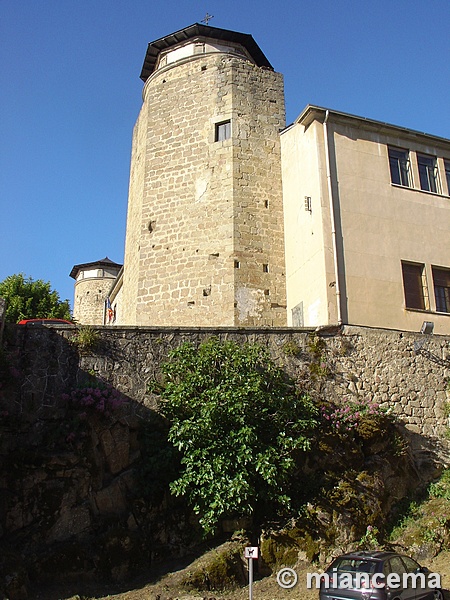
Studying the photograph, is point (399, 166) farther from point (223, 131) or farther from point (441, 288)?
point (223, 131)

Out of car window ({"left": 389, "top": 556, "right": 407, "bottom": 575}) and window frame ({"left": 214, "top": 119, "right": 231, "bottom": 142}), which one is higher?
window frame ({"left": 214, "top": 119, "right": 231, "bottom": 142})

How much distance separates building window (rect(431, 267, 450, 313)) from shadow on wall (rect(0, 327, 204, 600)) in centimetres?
788

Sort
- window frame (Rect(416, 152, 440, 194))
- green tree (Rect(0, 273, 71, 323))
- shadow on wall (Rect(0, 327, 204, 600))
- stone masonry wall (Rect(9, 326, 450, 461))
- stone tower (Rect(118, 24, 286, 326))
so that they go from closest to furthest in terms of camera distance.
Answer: shadow on wall (Rect(0, 327, 204, 600)), stone masonry wall (Rect(9, 326, 450, 461)), window frame (Rect(416, 152, 440, 194)), stone tower (Rect(118, 24, 286, 326)), green tree (Rect(0, 273, 71, 323))

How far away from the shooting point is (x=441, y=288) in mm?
15414

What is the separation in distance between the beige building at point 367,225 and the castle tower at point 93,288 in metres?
21.4

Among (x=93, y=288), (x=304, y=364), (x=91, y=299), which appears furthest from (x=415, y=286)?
(x=93, y=288)

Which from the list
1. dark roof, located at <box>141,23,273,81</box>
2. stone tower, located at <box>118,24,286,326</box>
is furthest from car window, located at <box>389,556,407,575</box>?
dark roof, located at <box>141,23,273,81</box>

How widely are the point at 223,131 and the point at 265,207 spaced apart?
2893 mm

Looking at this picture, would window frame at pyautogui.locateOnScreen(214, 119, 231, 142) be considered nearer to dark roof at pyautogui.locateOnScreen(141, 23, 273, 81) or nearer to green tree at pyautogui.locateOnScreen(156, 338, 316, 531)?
dark roof at pyautogui.locateOnScreen(141, 23, 273, 81)

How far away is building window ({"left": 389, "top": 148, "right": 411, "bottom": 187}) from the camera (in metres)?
16.0

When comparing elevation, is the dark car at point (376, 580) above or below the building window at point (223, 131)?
below

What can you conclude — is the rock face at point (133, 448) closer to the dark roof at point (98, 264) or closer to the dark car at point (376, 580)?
the dark car at point (376, 580)

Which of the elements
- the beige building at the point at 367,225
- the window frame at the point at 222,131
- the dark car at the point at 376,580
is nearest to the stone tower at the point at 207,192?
the window frame at the point at 222,131

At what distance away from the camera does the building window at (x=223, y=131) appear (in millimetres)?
18234
